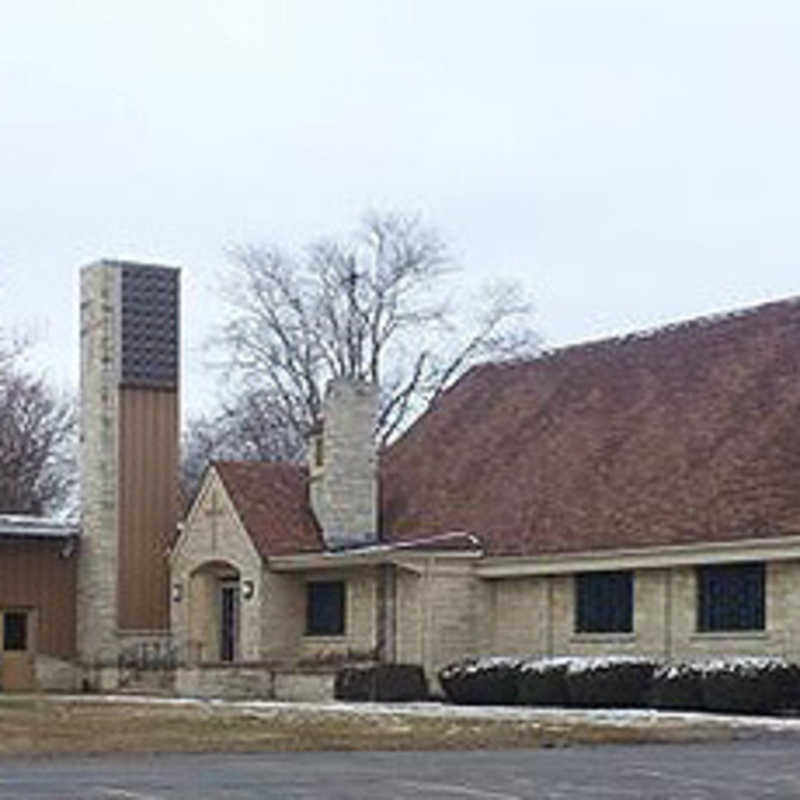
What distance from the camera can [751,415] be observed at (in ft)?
123

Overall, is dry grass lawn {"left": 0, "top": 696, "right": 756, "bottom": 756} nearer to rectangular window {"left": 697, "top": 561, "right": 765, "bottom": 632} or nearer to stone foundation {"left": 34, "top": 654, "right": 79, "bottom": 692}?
→ rectangular window {"left": 697, "top": 561, "right": 765, "bottom": 632}

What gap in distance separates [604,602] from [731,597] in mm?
3118

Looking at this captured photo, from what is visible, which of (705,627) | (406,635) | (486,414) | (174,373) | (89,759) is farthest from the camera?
(174,373)

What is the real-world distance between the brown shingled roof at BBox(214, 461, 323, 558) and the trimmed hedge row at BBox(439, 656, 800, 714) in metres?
5.67

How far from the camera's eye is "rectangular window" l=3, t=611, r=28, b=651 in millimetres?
47219

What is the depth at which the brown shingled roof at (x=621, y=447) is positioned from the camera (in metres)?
35.9

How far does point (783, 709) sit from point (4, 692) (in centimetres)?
1974

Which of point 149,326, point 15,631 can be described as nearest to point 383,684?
point 15,631

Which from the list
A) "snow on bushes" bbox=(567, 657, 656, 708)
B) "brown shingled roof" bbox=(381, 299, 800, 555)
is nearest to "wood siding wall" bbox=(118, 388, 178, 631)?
"brown shingled roof" bbox=(381, 299, 800, 555)

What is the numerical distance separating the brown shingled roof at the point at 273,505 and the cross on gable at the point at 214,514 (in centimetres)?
59

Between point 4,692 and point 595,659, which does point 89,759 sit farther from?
point 4,692

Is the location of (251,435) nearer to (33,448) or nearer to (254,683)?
(33,448)

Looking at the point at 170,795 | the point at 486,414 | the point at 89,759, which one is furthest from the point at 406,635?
the point at 170,795

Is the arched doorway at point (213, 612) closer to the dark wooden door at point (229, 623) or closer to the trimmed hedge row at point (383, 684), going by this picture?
the dark wooden door at point (229, 623)
